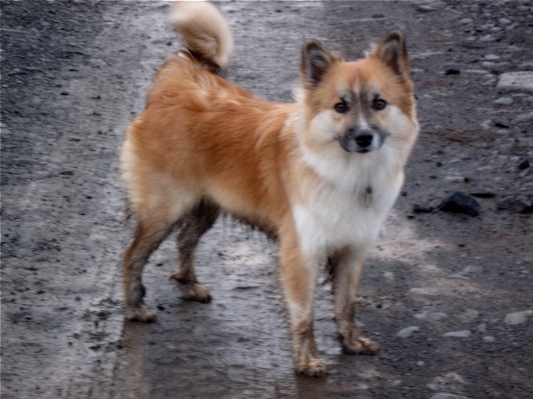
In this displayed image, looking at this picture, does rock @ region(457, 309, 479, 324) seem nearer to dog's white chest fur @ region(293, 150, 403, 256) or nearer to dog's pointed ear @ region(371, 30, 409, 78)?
dog's white chest fur @ region(293, 150, 403, 256)

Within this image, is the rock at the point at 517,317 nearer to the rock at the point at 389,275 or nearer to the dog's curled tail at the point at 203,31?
the rock at the point at 389,275

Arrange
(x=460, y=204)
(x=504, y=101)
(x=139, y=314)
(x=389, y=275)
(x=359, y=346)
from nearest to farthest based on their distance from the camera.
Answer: (x=359, y=346) < (x=139, y=314) < (x=389, y=275) < (x=460, y=204) < (x=504, y=101)

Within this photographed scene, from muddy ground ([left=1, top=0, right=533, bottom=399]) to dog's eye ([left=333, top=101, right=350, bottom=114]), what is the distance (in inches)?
54.4

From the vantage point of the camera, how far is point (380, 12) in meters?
10.6

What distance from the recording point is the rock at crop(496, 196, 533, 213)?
6.36m

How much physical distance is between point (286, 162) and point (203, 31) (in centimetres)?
113

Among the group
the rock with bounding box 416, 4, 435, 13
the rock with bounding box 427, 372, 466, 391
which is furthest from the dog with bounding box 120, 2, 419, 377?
the rock with bounding box 416, 4, 435, 13

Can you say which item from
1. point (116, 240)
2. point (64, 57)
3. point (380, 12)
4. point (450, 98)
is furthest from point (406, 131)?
point (380, 12)

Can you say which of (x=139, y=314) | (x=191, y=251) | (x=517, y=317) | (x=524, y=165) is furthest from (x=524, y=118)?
(x=139, y=314)

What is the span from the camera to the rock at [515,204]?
6.36 m

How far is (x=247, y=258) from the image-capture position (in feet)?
19.3

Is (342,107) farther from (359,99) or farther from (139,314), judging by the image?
(139,314)

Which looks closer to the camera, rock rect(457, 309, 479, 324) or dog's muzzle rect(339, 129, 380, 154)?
dog's muzzle rect(339, 129, 380, 154)

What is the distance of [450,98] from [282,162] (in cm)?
403
